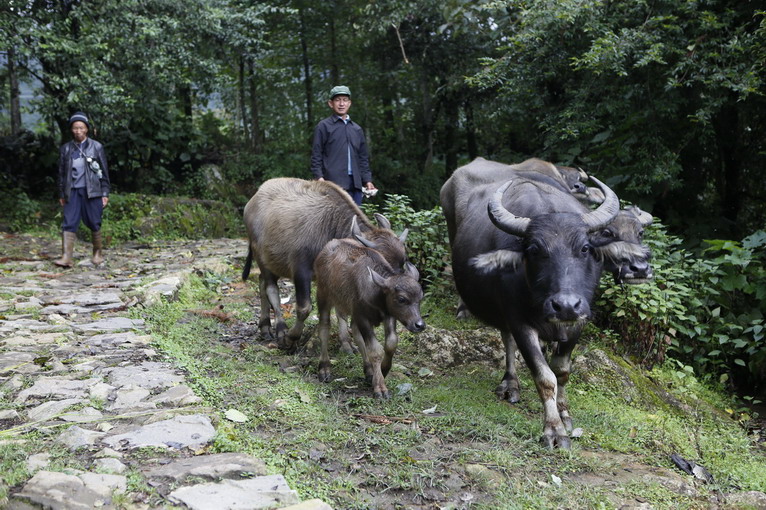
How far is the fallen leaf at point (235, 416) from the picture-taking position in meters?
4.11

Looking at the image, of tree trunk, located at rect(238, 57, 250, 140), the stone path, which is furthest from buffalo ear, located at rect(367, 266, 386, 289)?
tree trunk, located at rect(238, 57, 250, 140)

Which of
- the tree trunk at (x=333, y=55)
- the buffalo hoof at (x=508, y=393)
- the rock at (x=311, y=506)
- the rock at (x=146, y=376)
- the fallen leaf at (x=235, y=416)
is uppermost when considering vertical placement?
the tree trunk at (x=333, y=55)

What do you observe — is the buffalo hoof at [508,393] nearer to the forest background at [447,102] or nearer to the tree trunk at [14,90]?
the forest background at [447,102]

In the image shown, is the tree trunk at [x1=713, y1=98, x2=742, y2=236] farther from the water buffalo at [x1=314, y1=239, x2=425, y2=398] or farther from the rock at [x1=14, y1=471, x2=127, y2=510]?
the rock at [x1=14, y1=471, x2=127, y2=510]

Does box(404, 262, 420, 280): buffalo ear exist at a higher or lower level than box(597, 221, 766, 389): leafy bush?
higher

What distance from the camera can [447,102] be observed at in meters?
16.6

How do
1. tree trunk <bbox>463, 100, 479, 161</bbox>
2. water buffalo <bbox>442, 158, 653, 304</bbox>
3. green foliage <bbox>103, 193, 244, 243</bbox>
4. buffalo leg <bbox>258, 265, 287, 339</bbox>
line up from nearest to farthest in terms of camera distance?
1. water buffalo <bbox>442, 158, 653, 304</bbox>
2. buffalo leg <bbox>258, 265, 287, 339</bbox>
3. green foliage <bbox>103, 193, 244, 243</bbox>
4. tree trunk <bbox>463, 100, 479, 161</bbox>

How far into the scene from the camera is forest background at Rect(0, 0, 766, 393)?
7.54 meters

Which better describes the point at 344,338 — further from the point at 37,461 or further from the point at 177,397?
the point at 37,461

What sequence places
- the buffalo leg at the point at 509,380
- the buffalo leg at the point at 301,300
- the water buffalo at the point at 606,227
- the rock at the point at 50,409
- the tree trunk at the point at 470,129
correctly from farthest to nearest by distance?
1. the tree trunk at the point at 470,129
2. the buffalo leg at the point at 301,300
3. the buffalo leg at the point at 509,380
4. the water buffalo at the point at 606,227
5. the rock at the point at 50,409

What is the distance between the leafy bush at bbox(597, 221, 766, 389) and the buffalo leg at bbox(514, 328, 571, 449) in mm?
2311

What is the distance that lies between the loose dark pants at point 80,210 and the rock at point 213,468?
732cm

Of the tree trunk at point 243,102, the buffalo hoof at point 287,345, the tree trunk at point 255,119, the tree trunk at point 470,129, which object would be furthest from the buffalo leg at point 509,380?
the tree trunk at point 255,119

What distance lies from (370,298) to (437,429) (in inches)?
44.7
